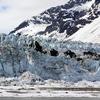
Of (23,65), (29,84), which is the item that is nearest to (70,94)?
(29,84)

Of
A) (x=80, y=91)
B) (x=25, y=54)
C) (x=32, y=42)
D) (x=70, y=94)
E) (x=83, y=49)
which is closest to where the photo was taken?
(x=70, y=94)

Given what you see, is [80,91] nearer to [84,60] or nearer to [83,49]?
[84,60]

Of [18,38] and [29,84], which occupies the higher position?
[18,38]

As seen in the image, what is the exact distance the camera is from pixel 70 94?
76.8 meters

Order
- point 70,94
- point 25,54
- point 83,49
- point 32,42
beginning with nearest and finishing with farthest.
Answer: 1. point 70,94
2. point 25,54
3. point 32,42
4. point 83,49

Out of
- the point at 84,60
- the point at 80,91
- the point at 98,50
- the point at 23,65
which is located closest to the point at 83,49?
the point at 98,50

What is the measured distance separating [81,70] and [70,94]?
2601 centimetres

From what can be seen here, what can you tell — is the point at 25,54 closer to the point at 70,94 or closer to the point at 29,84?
the point at 29,84

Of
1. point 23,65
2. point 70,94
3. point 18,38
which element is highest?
point 18,38

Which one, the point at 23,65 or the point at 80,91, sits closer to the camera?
the point at 80,91

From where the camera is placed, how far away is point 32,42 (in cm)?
10769

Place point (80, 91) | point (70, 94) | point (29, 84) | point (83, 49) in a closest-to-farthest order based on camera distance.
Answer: point (70, 94)
point (80, 91)
point (29, 84)
point (83, 49)

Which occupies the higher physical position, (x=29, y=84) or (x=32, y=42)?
(x=32, y=42)

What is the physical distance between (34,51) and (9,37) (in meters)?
7.50
